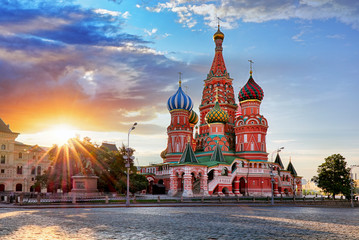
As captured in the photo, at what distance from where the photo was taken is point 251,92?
214 feet

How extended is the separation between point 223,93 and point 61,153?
3546cm

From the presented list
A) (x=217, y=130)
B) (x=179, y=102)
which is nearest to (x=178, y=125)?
(x=179, y=102)

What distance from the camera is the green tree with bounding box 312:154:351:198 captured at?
196 ft

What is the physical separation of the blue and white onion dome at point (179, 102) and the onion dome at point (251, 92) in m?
11.2

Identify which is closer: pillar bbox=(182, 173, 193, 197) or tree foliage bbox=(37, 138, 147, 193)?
tree foliage bbox=(37, 138, 147, 193)

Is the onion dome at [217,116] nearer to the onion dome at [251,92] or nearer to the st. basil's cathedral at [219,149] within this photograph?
the st. basil's cathedral at [219,149]

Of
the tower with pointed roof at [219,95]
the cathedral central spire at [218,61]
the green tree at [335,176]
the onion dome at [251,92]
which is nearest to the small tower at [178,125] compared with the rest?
the tower with pointed roof at [219,95]

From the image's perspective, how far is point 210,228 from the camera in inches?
604

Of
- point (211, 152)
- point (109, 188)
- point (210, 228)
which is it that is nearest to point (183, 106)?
point (211, 152)

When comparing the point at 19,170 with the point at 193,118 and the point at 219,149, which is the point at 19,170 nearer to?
the point at 193,118

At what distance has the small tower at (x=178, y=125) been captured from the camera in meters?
69.0

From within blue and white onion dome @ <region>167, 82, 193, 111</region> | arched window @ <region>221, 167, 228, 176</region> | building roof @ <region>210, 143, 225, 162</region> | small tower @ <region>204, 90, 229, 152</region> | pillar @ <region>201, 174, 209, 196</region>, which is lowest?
pillar @ <region>201, 174, 209, 196</region>

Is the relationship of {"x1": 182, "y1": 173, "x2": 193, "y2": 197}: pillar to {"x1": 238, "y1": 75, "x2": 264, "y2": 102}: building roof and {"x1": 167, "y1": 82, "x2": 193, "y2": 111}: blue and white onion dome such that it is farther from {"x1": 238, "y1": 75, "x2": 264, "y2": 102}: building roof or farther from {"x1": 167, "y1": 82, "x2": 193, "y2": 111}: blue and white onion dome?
{"x1": 238, "y1": 75, "x2": 264, "y2": 102}: building roof

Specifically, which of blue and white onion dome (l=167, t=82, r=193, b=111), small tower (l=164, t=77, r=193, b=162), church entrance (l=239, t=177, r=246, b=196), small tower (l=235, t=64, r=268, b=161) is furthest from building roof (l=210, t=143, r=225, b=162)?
blue and white onion dome (l=167, t=82, r=193, b=111)
